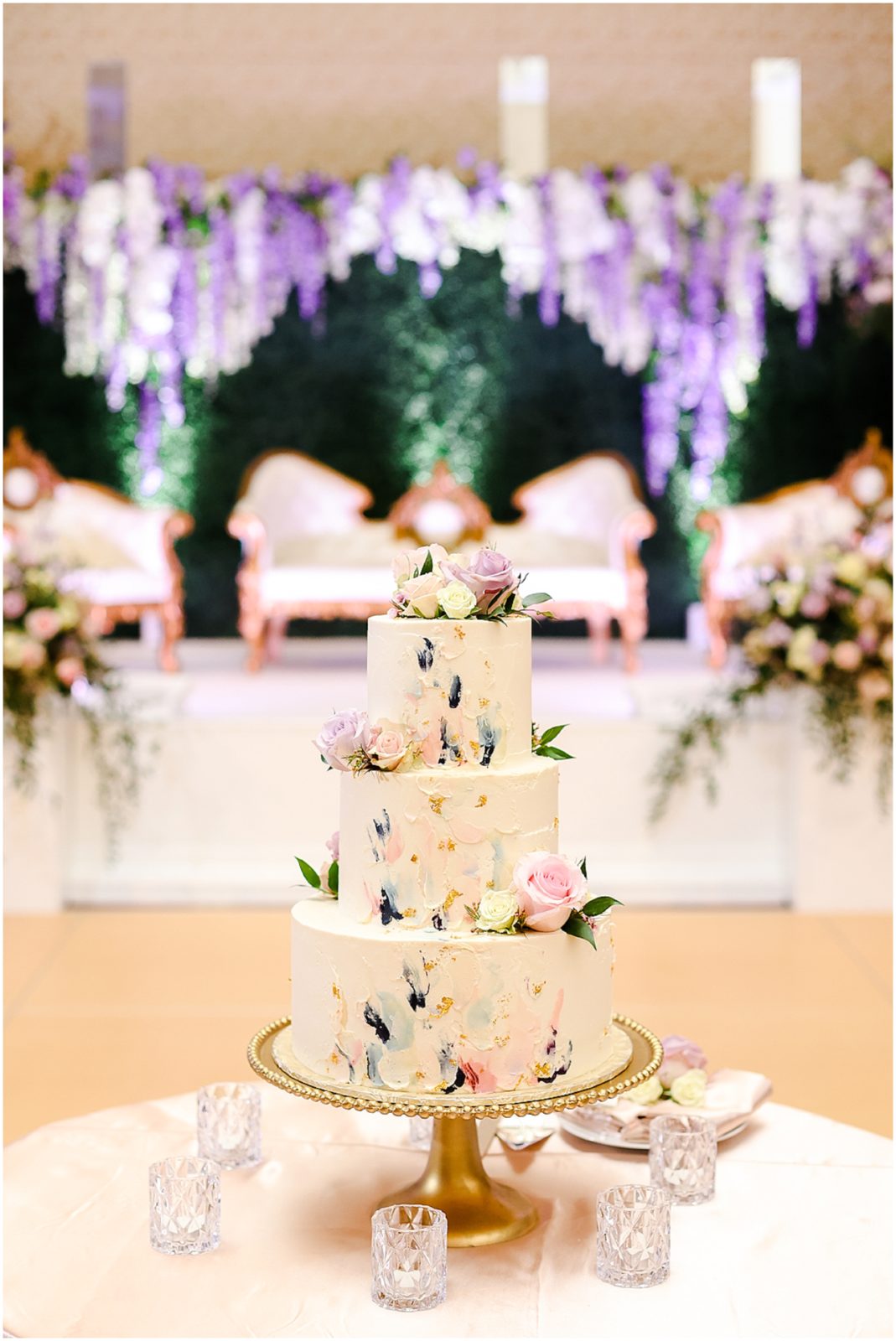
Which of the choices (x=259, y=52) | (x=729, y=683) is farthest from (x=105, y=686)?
(x=259, y=52)

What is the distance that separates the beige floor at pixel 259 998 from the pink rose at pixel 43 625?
90cm

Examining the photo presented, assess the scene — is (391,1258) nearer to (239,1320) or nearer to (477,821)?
(239,1320)

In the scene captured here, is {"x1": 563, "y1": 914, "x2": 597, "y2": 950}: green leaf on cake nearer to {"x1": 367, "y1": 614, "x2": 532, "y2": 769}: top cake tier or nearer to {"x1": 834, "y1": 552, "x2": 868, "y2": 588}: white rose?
{"x1": 367, "y1": 614, "x2": 532, "y2": 769}: top cake tier

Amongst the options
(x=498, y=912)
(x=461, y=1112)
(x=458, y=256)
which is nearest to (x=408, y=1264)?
(x=461, y=1112)

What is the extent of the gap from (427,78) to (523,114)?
52cm

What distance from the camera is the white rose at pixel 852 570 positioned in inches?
198

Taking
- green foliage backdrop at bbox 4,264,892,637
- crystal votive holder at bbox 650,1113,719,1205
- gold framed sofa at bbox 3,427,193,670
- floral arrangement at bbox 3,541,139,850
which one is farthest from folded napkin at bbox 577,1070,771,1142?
green foliage backdrop at bbox 4,264,892,637

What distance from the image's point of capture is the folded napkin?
8.12 feet

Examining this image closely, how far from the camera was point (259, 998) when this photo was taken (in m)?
4.09

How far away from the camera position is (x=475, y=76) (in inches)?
308

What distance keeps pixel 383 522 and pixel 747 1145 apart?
5104mm

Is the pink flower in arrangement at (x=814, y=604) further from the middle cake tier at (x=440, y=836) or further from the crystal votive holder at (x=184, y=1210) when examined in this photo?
the crystal votive holder at (x=184, y=1210)

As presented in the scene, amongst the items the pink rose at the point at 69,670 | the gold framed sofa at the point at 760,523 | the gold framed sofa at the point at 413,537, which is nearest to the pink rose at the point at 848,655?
the gold framed sofa at the point at 760,523

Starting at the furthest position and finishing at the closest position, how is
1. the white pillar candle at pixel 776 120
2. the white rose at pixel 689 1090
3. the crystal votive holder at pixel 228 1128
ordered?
the white pillar candle at pixel 776 120 → the white rose at pixel 689 1090 → the crystal votive holder at pixel 228 1128
